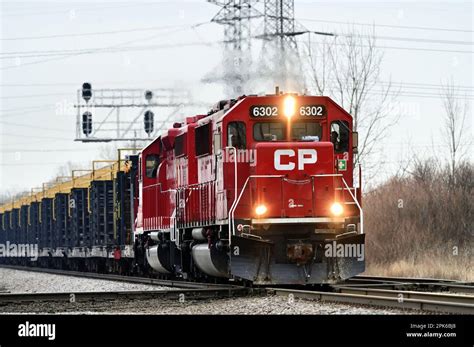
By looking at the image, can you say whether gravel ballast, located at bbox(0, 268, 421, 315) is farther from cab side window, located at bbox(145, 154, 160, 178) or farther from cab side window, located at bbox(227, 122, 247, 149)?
cab side window, located at bbox(145, 154, 160, 178)

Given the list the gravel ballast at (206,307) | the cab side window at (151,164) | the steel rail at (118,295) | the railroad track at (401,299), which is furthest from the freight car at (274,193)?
the cab side window at (151,164)

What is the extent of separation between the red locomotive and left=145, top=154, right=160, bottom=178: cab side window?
5975 millimetres

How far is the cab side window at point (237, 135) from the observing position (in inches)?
734

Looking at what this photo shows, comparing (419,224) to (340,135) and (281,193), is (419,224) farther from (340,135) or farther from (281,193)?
(281,193)

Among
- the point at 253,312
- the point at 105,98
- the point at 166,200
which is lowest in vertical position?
the point at 253,312

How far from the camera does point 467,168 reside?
36.3 m

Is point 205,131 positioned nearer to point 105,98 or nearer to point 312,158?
point 312,158

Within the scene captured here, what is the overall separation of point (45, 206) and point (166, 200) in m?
22.5

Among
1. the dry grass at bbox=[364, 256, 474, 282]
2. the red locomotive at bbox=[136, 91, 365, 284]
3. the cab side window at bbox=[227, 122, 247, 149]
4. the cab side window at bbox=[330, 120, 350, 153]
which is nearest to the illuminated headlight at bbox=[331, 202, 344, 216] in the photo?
the red locomotive at bbox=[136, 91, 365, 284]

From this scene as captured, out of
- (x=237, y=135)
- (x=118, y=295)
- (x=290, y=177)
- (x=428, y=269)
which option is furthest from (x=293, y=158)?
(x=428, y=269)
